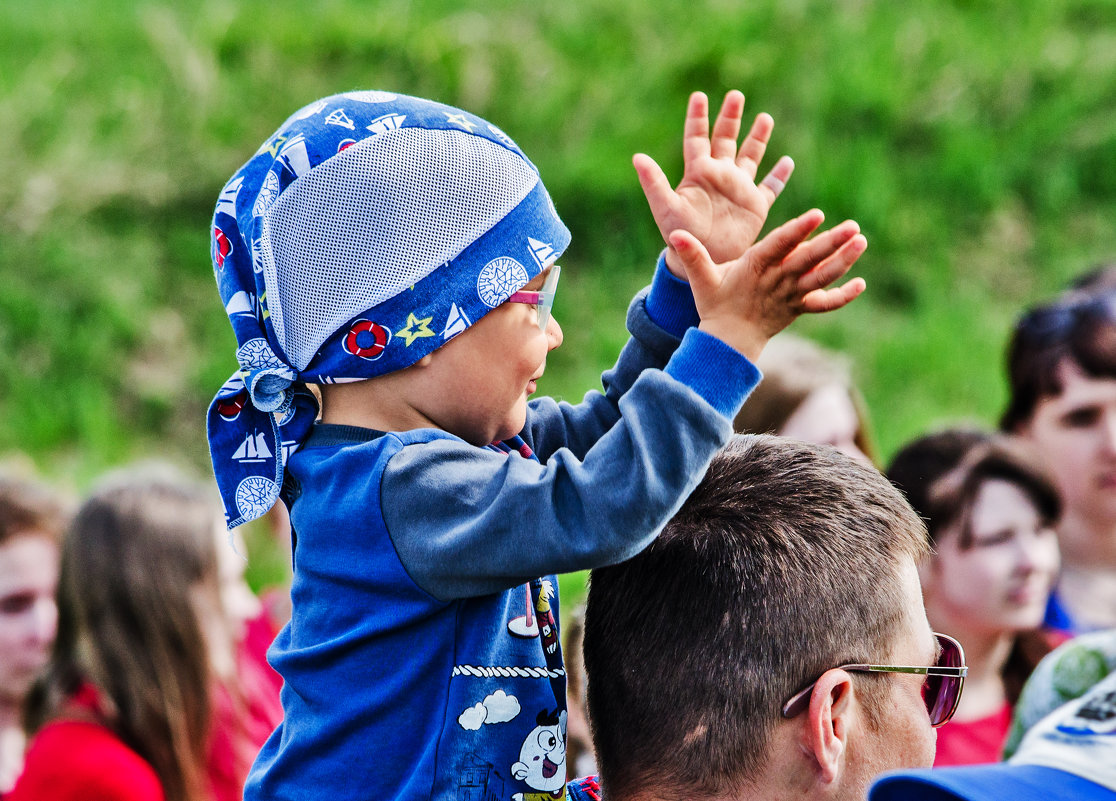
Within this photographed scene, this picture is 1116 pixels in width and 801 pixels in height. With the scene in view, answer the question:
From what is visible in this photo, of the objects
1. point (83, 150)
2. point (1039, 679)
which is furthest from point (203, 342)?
point (1039, 679)

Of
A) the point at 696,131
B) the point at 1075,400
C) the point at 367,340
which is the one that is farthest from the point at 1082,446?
the point at 367,340

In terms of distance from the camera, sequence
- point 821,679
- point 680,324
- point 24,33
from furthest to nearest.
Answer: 1. point 24,33
2. point 680,324
3. point 821,679

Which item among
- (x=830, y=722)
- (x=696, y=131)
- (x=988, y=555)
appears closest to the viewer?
A: (x=830, y=722)

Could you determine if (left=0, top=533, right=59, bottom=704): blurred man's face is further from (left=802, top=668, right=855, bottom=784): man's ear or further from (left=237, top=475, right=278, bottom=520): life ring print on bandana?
(left=802, top=668, right=855, bottom=784): man's ear

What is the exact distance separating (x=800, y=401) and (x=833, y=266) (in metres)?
2.17

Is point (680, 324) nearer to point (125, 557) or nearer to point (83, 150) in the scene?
point (125, 557)

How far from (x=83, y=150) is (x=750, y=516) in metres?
7.65

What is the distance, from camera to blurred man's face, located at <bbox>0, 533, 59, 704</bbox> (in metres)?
4.20

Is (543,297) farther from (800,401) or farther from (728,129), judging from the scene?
(800,401)

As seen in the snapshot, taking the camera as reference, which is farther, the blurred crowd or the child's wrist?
the blurred crowd

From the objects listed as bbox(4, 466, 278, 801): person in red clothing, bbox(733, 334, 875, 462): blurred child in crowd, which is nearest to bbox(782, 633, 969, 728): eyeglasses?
bbox(733, 334, 875, 462): blurred child in crowd

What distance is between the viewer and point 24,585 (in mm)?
4234

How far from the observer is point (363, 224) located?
5.90ft

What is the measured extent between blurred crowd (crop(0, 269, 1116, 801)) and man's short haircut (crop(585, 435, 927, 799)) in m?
1.42
